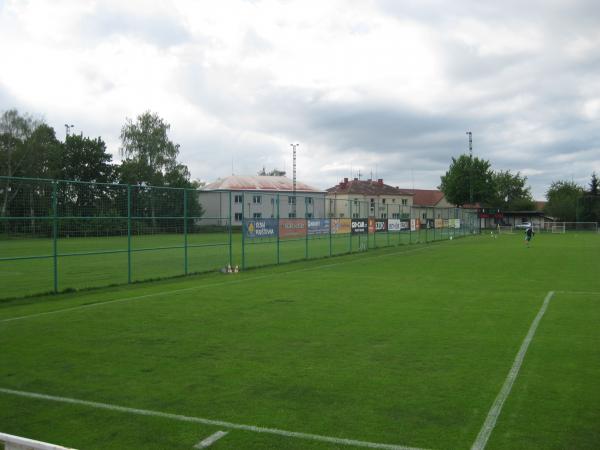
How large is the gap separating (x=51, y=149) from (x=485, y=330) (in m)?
63.4

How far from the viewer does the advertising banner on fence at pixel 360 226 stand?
32812mm

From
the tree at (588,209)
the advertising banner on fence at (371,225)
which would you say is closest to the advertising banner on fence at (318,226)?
the advertising banner on fence at (371,225)

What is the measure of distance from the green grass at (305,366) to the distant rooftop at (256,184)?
75.9m

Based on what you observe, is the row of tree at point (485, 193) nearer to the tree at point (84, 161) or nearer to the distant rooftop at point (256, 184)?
the distant rooftop at point (256, 184)

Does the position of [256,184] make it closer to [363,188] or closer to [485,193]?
[363,188]

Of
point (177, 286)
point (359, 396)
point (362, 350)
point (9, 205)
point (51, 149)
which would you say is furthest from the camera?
point (51, 149)

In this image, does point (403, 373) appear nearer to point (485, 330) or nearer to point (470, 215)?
point (485, 330)

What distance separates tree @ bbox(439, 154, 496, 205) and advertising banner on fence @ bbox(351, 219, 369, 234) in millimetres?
58723

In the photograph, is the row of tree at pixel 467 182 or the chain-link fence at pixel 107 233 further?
the row of tree at pixel 467 182

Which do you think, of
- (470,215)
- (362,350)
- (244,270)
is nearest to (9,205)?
(244,270)

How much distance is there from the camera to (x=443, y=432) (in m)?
5.17

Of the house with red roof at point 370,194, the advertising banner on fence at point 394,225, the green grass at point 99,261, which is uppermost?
the house with red roof at point 370,194

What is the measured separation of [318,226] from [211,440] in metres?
23.5

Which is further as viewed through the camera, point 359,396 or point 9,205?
point 9,205
